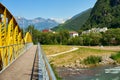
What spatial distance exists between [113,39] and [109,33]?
3.84 m

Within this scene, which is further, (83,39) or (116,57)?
(83,39)

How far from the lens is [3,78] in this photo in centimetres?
1339

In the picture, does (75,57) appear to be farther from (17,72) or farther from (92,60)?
(17,72)

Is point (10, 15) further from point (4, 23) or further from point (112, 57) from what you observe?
point (112, 57)

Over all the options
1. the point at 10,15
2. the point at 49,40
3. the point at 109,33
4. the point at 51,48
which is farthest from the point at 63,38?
the point at 10,15

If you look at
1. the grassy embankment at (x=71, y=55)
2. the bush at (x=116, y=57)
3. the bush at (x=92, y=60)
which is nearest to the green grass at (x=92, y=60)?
the bush at (x=92, y=60)

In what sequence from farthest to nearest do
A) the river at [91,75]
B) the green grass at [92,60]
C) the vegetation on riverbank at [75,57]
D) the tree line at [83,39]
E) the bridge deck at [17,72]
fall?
the tree line at [83,39], the green grass at [92,60], the vegetation on riverbank at [75,57], the river at [91,75], the bridge deck at [17,72]

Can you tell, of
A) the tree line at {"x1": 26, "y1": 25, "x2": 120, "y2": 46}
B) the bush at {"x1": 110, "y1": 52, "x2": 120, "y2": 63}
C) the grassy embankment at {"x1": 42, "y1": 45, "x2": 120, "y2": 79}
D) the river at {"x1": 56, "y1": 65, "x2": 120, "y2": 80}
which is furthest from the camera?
the tree line at {"x1": 26, "y1": 25, "x2": 120, "y2": 46}

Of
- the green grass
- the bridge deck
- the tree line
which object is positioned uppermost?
the tree line

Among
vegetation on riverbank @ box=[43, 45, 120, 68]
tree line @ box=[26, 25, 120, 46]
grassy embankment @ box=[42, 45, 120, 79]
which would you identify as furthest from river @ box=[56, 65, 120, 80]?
tree line @ box=[26, 25, 120, 46]

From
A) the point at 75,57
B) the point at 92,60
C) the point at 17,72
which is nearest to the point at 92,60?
the point at 92,60

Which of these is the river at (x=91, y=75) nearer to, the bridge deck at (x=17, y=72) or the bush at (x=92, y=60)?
the bush at (x=92, y=60)

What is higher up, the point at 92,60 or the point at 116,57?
the point at 116,57

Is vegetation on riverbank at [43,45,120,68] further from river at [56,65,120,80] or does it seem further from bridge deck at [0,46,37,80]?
bridge deck at [0,46,37,80]
